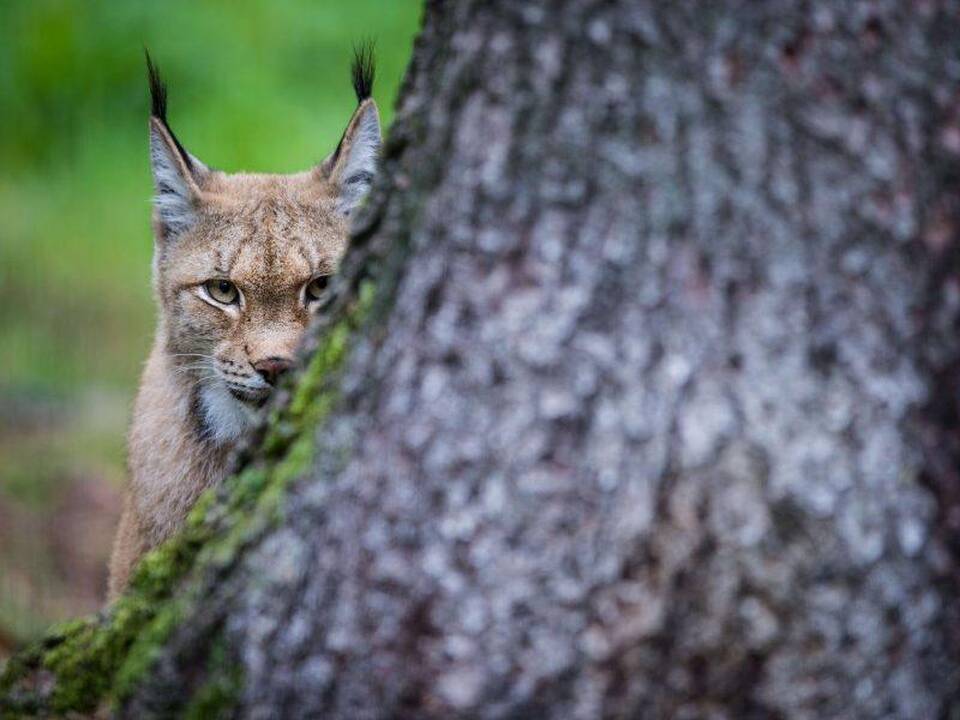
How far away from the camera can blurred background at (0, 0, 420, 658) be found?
24.6 ft

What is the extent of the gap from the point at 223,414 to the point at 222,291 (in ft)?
1.33

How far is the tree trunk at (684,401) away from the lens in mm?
1879

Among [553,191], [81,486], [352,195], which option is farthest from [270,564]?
[81,486]

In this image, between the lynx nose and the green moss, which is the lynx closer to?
A: the lynx nose

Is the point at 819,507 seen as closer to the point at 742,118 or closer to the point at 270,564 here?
the point at 742,118

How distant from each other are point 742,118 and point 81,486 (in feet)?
16.2

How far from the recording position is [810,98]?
1.90 meters

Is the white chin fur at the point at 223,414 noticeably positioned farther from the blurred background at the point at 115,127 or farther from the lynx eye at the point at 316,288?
the blurred background at the point at 115,127

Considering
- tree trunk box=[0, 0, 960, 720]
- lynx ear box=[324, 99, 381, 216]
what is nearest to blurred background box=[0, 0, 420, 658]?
lynx ear box=[324, 99, 381, 216]

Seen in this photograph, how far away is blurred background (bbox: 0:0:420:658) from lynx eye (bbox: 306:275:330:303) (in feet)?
11.7

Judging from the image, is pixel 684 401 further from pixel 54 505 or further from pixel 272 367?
pixel 54 505

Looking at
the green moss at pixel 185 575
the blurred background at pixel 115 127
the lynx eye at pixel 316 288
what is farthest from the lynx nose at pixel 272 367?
the blurred background at pixel 115 127

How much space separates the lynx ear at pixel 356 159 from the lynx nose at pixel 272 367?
63cm

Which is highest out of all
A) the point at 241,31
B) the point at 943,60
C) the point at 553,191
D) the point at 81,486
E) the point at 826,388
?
the point at 241,31
